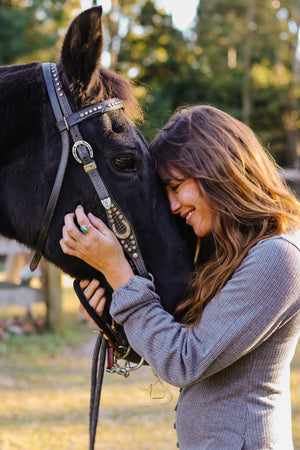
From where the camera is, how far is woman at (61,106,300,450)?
1.45m

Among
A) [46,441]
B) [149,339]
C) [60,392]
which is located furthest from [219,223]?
[60,392]

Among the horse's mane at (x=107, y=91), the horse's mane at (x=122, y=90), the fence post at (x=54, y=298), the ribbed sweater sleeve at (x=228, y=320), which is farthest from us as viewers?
the fence post at (x=54, y=298)

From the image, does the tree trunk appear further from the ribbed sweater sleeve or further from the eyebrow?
the ribbed sweater sleeve

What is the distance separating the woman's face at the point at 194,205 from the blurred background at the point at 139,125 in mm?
510

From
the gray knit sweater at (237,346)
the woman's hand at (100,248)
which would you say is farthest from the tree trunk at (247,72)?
the gray knit sweater at (237,346)

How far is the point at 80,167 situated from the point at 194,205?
51 cm

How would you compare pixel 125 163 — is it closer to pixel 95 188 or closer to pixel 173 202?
pixel 95 188

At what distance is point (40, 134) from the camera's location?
1895mm

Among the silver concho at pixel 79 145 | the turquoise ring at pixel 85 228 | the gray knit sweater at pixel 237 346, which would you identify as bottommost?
the gray knit sweater at pixel 237 346

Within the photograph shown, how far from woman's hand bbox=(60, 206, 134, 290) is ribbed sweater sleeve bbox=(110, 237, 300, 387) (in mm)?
161

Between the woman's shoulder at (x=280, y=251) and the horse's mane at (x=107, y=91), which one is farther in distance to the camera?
the horse's mane at (x=107, y=91)

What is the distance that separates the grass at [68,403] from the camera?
3727mm

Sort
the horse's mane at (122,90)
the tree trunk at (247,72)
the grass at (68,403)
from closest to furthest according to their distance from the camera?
the horse's mane at (122,90)
the grass at (68,403)
the tree trunk at (247,72)

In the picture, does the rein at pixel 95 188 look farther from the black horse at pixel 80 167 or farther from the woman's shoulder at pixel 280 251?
the woman's shoulder at pixel 280 251
